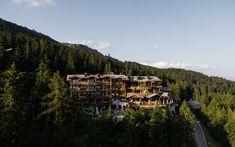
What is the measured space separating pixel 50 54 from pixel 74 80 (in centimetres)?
2275

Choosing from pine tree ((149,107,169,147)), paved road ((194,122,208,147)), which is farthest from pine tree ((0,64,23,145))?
paved road ((194,122,208,147))

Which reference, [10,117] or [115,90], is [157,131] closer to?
[115,90]

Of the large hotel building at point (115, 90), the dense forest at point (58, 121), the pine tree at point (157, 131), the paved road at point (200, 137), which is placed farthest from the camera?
the paved road at point (200, 137)

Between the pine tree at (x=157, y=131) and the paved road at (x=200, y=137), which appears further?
the paved road at (x=200, y=137)

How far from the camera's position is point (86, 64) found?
10662 cm

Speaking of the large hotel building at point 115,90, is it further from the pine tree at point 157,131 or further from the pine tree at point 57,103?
the pine tree at point 57,103

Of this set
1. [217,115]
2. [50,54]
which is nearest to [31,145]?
[50,54]

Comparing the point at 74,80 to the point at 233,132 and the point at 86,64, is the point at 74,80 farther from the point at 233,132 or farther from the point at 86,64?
the point at 233,132

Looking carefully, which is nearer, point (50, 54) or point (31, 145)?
point (31, 145)

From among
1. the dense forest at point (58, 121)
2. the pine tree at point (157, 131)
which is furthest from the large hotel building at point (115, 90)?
the pine tree at point (157, 131)

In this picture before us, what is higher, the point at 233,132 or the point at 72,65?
the point at 72,65

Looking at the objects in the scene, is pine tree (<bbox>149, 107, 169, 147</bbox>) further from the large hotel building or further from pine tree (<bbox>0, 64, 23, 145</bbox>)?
pine tree (<bbox>0, 64, 23, 145</bbox>)

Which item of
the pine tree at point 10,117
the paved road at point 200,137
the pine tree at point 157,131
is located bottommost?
the paved road at point 200,137

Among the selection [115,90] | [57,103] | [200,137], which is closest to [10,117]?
[57,103]
